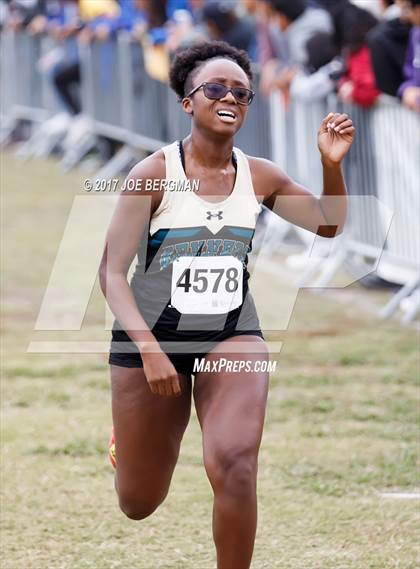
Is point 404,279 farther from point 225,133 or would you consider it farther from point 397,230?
point 225,133

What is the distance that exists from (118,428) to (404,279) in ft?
17.4

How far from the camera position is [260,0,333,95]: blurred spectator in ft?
37.4

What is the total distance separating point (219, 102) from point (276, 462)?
240 cm

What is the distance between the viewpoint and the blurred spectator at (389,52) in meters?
9.25

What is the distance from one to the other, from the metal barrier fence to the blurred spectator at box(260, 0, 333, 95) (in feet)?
0.74

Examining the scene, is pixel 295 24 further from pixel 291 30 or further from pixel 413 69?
pixel 413 69

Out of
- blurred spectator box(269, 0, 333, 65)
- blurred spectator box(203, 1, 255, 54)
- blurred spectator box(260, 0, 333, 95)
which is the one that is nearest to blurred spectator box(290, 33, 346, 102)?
blurred spectator box(260, 0, 333, 95)

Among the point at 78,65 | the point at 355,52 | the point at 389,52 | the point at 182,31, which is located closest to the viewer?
the point at 389,52

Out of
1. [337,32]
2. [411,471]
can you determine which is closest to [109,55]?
[337,32]

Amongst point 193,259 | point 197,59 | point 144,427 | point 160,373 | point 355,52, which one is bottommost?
point 355,52

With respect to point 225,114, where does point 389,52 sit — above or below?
below

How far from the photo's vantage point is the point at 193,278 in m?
4.35

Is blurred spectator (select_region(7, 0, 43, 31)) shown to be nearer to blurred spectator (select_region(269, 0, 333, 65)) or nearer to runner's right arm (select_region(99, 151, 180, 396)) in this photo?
blurred spectator (select_region(269, 0, 333, 65))

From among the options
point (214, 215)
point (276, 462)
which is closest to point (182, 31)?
point (276, 462)
